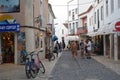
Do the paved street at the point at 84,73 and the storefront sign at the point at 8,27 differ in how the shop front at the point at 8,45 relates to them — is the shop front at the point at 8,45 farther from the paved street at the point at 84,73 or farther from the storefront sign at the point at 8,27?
the paved street at the point at 84,73

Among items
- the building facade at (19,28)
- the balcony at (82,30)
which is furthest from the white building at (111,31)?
the balcony at (82,30)

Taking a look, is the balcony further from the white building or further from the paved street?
the paved street

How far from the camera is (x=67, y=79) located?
1488cm

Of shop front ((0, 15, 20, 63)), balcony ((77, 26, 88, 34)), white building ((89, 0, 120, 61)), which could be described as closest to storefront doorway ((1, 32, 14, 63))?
shop front ((0, 15, 20, 63))

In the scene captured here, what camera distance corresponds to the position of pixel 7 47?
961 inches

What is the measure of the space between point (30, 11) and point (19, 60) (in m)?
3.70

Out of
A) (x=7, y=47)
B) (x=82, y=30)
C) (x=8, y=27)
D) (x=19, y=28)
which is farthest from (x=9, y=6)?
(x=82, y=30)

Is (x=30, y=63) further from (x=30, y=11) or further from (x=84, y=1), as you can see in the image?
(x=84, y=1)

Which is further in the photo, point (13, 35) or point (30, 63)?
point (13, 35)

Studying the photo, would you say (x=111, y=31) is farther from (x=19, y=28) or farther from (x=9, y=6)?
(x=9, y=6)

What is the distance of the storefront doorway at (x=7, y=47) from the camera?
79.8 ft

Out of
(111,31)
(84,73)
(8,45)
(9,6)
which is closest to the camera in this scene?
(84,73)

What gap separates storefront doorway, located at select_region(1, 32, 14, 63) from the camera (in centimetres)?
2431

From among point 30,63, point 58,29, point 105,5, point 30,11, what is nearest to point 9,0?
point 30,11
